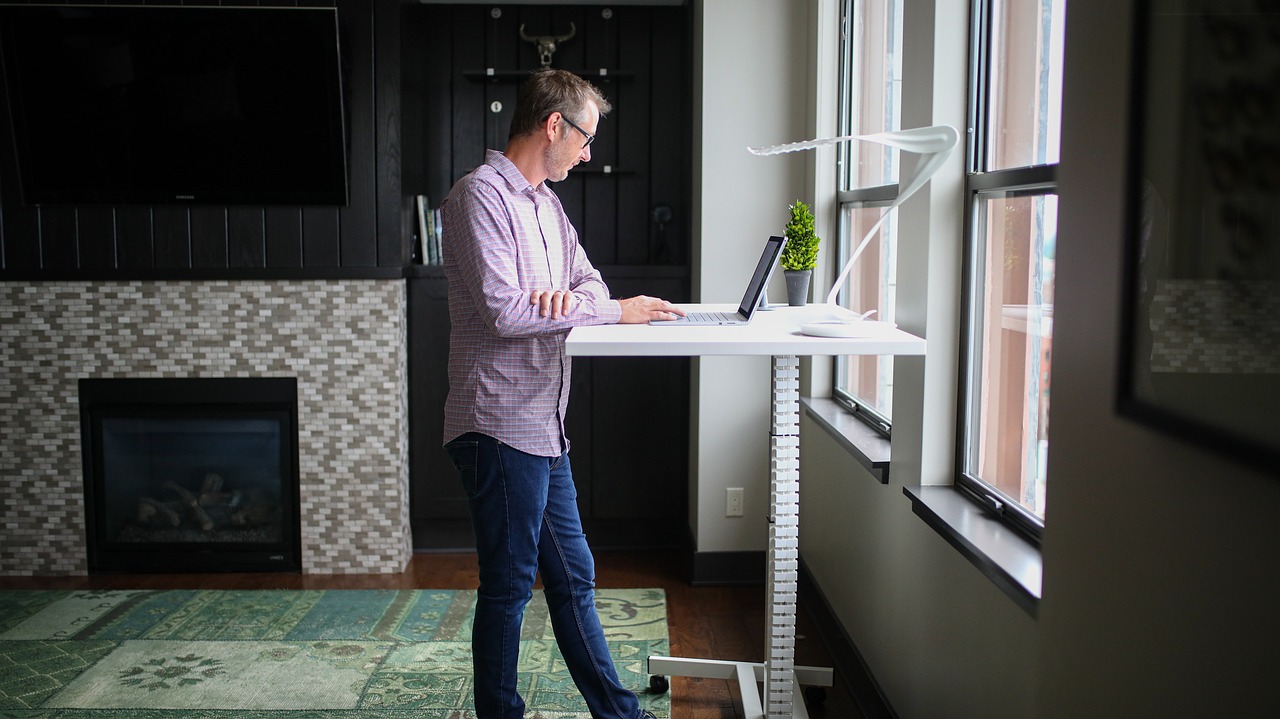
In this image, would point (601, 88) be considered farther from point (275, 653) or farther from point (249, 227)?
point (275, 653)

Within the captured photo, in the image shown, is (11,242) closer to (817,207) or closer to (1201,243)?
(817,207)

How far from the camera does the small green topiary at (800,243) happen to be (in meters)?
2.74

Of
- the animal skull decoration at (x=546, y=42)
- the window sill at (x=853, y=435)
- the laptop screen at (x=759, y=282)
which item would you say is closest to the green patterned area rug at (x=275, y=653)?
the window sill at (x=853, y=435)

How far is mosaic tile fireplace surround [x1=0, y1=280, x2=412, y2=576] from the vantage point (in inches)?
151

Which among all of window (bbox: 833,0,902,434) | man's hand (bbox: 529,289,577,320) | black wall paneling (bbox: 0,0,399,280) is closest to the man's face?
man's hand (bbox: 529,289,577,320)

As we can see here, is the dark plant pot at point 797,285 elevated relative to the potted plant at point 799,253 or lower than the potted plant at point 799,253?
lower

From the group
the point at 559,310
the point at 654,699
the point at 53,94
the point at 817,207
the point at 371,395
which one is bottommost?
the point at 654,699

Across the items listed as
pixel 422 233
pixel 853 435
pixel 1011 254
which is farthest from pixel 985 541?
pixel 422 233

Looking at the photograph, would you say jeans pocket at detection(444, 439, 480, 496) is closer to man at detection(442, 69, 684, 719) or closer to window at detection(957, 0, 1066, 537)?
man at detection(442, 69, 684, 719)

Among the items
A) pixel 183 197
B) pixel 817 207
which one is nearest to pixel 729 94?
pixel 817 207

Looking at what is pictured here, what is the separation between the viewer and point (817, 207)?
3.49 metres

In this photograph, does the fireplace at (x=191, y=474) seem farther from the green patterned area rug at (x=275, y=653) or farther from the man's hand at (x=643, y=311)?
the man's hand at (x=643, y=311)

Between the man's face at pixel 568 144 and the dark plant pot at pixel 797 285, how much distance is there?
2.39ft

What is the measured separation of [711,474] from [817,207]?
3.30ft
